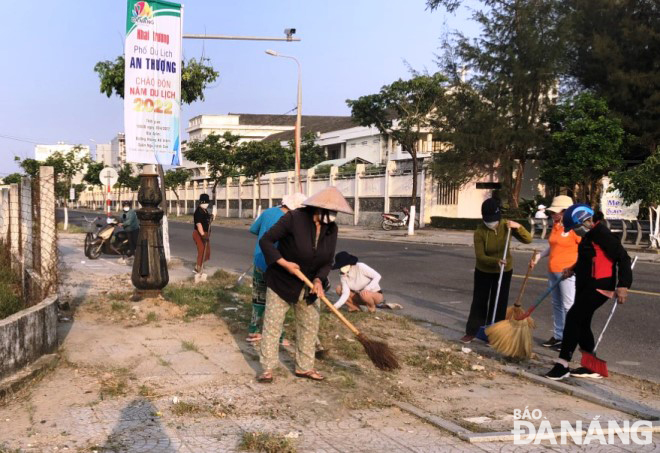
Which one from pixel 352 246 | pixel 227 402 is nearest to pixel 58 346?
pixel 227 402

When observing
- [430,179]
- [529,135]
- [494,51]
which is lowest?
[430,179]

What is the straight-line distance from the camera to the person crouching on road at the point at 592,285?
5625 millimetres

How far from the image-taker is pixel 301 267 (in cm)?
525

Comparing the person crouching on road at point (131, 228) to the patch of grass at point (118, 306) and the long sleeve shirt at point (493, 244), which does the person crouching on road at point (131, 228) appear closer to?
the patch of grass at point (118, 306)

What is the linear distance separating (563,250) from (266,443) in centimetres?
456

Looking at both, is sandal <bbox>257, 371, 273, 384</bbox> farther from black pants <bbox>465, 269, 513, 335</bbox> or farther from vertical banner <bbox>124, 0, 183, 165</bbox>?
vertical banner <bbox>124, 0, 183, 165</bbox>

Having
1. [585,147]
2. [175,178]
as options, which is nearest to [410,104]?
[585,147]

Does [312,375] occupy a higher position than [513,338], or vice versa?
[513,338]

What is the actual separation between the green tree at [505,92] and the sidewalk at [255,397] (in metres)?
24.8

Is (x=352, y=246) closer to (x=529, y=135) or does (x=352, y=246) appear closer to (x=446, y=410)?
(x=529, y=135)

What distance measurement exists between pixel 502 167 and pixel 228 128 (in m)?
70.4

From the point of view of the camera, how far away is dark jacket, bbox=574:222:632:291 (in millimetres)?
5582

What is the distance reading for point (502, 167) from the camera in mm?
31891

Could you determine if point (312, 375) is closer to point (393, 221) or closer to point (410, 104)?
point (393, 221)
